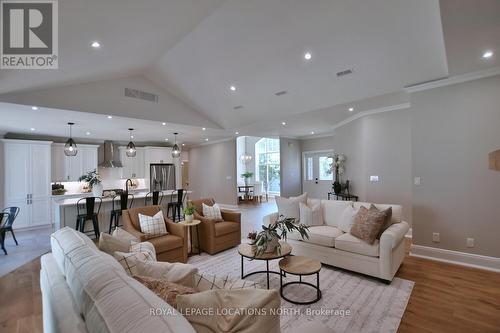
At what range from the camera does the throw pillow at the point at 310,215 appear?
4141mm

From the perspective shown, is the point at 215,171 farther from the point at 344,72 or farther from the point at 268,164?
the point at 344,72

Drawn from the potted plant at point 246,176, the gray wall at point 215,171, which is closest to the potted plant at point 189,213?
the gray wall at point 215,171

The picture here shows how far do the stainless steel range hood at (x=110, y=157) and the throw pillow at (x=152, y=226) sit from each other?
19.9ft

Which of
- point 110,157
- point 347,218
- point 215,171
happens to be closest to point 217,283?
point 347,218

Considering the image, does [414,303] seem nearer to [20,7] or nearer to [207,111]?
[20,7]

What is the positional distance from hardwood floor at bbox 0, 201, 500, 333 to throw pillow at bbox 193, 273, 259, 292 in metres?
1.72

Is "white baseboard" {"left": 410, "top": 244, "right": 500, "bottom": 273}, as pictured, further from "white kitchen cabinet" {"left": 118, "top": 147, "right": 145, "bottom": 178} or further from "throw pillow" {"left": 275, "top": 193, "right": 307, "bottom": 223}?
"white kitchen cabinet" {"left": 118, "top": 147, "right": 145, "bottom": 178}

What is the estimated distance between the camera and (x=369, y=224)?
3.29 metres

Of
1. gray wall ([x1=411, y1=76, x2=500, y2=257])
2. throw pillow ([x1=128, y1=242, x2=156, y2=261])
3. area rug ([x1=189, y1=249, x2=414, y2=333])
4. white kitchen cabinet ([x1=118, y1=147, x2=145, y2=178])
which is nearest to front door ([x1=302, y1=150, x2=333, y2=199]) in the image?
gray wall ([x1=411, y1=76, x2=500, y2=257])

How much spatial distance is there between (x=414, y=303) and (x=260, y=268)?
1.92 m

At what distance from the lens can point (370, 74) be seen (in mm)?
4066

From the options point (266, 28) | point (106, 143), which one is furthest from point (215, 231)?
point (106, 143)

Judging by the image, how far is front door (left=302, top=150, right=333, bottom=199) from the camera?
31.1 ft

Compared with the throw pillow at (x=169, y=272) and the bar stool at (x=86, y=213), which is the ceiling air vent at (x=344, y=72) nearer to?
the throw pillow at (x=169, y=272)
